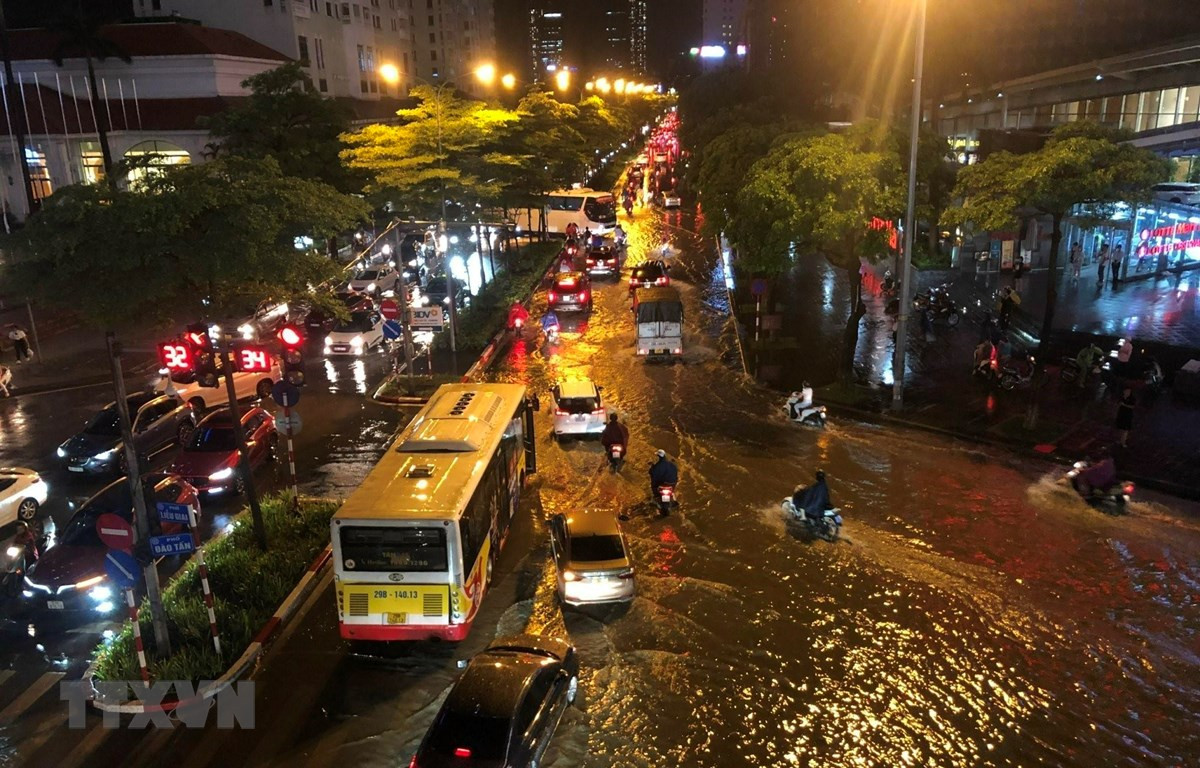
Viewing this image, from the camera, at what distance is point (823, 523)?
17188 mm

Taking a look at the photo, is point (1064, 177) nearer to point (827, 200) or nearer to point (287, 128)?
point (827, 200)

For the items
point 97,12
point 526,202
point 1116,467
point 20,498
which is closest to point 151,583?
point 20,498

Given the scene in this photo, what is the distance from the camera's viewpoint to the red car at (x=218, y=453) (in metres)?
19.0

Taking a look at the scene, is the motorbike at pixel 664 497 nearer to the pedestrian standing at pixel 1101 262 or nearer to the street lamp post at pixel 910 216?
the street lamp post at pixel 910 216

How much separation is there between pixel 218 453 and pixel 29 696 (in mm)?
7995

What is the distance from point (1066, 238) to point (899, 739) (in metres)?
37.1

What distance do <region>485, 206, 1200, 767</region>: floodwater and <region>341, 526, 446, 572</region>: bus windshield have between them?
2.29 meters

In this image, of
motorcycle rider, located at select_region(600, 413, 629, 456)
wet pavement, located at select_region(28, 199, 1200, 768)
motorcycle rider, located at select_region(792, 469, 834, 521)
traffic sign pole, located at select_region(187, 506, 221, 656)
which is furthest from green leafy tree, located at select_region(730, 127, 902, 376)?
traffic sign pole, located at select_region(187, 506, 221, 656)

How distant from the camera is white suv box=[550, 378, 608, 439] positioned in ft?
74.1

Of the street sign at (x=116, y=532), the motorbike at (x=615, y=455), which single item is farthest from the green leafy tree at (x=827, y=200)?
the street sign at (x=116, y=532)

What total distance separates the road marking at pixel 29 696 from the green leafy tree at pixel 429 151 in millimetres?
19779

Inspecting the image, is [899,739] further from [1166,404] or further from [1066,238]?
[1066,238]

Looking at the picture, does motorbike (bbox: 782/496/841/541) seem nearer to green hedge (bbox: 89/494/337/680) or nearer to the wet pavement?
the wet pavement

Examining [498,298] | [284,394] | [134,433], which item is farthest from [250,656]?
[498,298]
